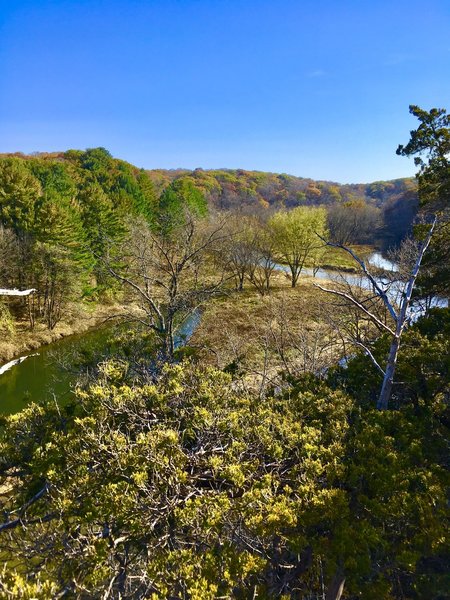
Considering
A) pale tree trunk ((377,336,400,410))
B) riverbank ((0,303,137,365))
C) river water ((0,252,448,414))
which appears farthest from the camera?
riverbank ((0,303,137,365))

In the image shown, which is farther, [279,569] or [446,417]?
[446,417]

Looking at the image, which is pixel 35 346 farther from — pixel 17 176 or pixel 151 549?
pixel 151 549

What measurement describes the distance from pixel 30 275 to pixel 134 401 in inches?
808

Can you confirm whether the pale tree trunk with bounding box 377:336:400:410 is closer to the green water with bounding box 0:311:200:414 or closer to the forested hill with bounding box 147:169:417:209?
the green water with bounding box 0:311:200:414

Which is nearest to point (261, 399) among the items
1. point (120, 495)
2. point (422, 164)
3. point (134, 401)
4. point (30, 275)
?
point (134, 401)

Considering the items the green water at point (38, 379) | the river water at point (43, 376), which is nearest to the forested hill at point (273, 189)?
the river water at point (43, 376)

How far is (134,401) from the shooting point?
5887mm

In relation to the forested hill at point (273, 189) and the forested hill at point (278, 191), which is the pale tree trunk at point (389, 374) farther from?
the forested hill at point (273, 189)

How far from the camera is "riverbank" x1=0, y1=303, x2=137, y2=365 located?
20.1m

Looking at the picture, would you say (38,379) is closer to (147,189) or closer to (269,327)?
(269,327)

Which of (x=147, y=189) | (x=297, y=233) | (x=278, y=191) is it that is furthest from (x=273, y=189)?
(x=297, y=233)

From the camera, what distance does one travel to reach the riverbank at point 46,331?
65.9 ft

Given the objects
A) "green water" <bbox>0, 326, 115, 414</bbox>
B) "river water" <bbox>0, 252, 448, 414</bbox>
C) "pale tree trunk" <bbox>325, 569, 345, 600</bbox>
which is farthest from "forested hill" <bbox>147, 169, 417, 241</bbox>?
"pale tree trunk" <bbox>325, 569, 345, 600</bbox>

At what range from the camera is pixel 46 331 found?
907 inches
